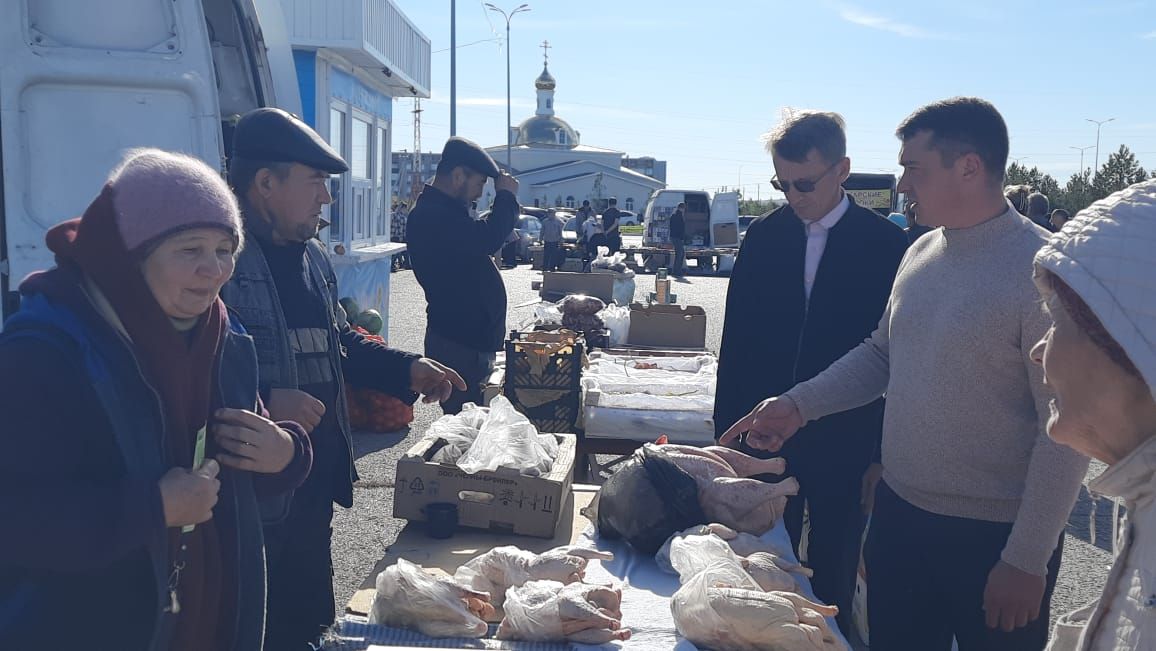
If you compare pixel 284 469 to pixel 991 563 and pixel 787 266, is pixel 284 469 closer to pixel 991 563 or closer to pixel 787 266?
pixel 991 563

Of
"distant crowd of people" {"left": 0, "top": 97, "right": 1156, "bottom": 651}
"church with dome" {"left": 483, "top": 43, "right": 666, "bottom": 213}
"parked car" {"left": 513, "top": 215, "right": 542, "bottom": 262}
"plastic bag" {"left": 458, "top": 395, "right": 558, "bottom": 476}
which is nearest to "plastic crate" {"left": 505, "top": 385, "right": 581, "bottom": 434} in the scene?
"plastic bag" {"left": 458, "top": 395, "right": 558, "bottom": 476}

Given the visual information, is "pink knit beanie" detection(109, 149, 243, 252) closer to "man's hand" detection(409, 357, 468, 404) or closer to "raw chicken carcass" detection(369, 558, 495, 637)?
"raw chicken carcass" detection(369, 558, 495, 637)

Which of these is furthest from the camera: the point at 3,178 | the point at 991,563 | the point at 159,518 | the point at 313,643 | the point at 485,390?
the point at 485,390

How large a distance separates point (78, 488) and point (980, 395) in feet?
7.00

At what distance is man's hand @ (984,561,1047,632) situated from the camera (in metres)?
2.35

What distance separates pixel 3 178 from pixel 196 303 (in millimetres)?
3046

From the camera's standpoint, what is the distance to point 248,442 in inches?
78.6

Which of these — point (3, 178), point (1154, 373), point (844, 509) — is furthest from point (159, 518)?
point (3, 178)

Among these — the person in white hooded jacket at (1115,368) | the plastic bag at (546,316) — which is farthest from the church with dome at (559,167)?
the person in white hooded jacket at (1115,368)

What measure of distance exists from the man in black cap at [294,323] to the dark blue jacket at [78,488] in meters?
0.82

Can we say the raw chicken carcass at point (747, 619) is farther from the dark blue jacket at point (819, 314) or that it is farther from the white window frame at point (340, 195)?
the white window frame at point (340, 195)

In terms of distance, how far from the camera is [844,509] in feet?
11.6

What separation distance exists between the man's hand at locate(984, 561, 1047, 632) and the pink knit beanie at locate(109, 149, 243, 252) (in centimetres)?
201

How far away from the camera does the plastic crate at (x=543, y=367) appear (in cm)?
564
